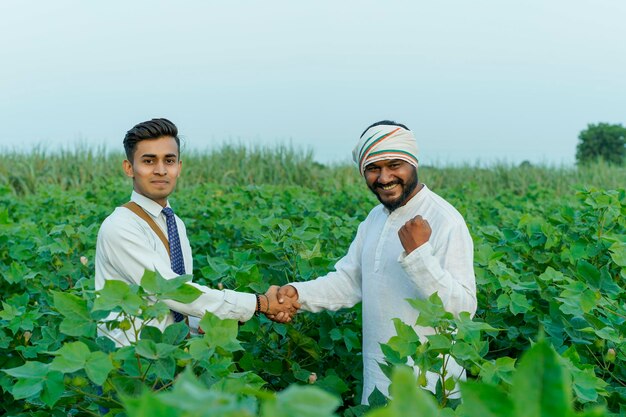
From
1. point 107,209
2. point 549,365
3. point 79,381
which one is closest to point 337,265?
point 79,381

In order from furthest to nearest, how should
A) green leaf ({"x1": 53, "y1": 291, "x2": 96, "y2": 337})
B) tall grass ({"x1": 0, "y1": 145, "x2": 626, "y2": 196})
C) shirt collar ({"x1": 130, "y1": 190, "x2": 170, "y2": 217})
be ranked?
tall grass ({"x1": 0, "y1": 145, "x2": 626, "y2": 196}) → shirt collar ({"x1": 130, "y1": 190, "x2": 170, "y2": 217}) → green leaf ({"x1": 53, "y1": 291, "x2": 96, "y2": 337})

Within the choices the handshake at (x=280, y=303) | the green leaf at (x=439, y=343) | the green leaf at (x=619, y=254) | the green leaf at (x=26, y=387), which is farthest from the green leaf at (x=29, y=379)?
the green leaf at (x=619, y=254)

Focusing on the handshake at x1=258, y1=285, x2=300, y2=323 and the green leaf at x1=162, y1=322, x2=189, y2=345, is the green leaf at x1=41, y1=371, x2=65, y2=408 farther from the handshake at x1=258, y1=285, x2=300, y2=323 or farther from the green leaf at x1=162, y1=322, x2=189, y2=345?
the handshake at x1=258, y1=285, x2=300, y2=323

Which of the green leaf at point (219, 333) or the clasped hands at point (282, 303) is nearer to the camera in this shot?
the green leaf at point (219, 333)

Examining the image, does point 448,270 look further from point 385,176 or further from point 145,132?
point 145,132

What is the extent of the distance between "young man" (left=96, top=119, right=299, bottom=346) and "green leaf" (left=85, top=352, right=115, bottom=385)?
0.94 metres

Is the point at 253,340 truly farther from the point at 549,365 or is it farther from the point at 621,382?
the point at 549,365

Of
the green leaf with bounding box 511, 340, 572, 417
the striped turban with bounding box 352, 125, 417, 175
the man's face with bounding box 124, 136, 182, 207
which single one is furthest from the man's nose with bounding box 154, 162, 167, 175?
the green leaf with bounding box 511, 340, 572, 417

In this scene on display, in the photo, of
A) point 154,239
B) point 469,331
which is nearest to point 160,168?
point 154,239

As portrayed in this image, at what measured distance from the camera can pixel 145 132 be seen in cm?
295

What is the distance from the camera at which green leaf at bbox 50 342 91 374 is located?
4.99 feet

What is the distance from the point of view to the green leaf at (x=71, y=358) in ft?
4.99

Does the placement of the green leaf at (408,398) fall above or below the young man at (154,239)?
above

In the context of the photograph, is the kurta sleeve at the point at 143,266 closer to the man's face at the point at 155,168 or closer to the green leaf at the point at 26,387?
the man's face at the point at 155,168
